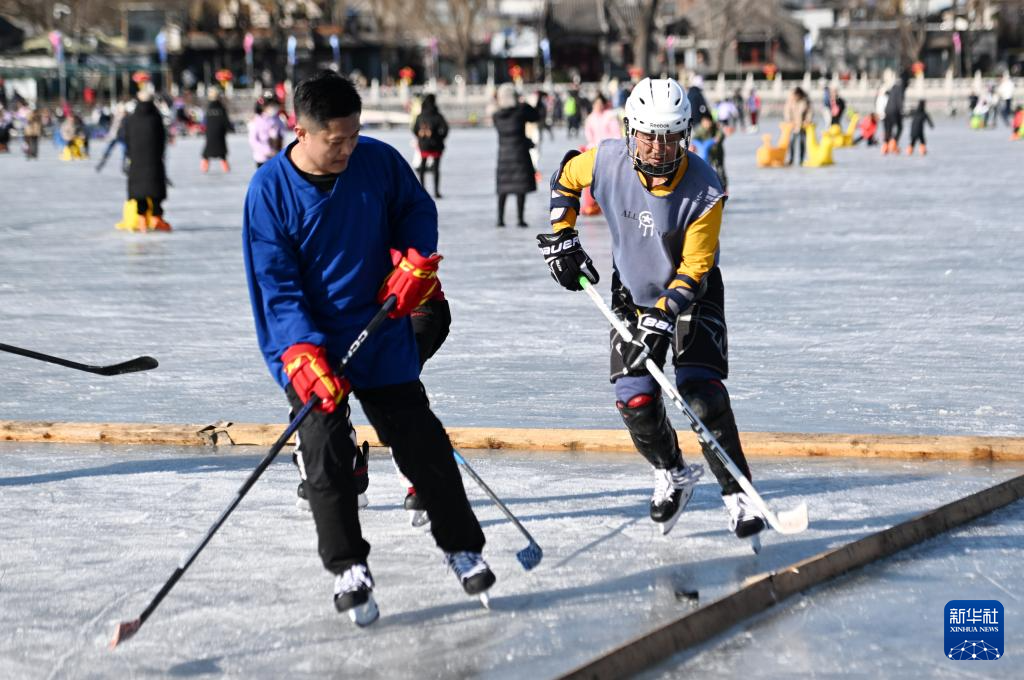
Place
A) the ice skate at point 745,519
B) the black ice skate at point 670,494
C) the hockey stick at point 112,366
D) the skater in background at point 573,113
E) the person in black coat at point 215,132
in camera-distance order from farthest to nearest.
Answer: the skater in background at point 573,113 < the person in black coat at point 215,132 < the hockey stick at point 112,366 < the black ice skate at point 670,494 < the ice skate at point 745,519

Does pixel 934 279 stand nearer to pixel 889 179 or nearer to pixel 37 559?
pixel 37 559

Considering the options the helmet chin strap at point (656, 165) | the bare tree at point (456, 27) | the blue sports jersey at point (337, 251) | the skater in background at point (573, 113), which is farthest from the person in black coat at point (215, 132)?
the bare tree at point (456, 27)

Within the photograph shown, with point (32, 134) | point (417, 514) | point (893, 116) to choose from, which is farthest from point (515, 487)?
point (32, 134)

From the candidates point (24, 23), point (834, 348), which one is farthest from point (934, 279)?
point (24, 23)

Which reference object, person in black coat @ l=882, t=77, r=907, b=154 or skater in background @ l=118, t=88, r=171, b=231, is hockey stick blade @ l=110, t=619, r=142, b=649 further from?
person in black coat @ l=882, t=77, r=907, b=154

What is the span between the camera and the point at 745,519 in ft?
14.0

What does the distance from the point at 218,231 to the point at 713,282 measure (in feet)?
37.0

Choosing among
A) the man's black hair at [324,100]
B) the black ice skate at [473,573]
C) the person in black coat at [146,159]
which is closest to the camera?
the man's black hair at [324,100]

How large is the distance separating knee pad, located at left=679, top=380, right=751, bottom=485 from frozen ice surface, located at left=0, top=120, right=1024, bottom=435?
1.55 m

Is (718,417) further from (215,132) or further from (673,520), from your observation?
(215,132)

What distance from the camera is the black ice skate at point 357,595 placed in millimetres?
3689

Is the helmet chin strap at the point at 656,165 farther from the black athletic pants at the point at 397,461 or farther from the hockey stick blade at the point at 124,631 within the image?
the hockey stick blade at the point at 124,631

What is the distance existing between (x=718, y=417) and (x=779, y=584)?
2.06 ft

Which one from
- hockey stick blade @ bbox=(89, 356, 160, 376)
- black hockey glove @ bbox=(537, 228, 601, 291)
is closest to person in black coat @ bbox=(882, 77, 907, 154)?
black hockey glove @ bbox=(537, 228, 601, 291)
